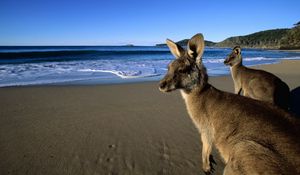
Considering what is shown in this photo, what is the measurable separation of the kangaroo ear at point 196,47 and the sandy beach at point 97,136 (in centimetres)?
176

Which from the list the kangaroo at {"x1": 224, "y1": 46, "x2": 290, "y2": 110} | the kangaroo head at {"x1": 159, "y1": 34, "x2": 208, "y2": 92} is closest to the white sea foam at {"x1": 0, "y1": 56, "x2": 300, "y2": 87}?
the kangaroo at {"x1": 224, "y1": 46, "x2": 290, "y2": 110}

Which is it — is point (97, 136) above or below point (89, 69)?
above

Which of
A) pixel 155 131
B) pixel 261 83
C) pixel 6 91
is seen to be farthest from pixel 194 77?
pixel 6 91

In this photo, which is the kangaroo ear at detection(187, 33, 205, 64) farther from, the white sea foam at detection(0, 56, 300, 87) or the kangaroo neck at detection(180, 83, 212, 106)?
the white sea foam at detection(0, 56, 300, 87)

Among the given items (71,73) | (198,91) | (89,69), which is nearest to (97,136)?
(198,91)

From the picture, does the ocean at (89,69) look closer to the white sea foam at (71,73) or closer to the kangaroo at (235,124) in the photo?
the white sea foam at (71,73)

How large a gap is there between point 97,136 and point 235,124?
296 cm

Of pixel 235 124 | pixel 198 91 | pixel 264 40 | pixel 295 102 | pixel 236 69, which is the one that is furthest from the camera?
pixel 264 40

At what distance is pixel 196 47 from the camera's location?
3875mm

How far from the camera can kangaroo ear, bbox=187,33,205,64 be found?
3711 mm

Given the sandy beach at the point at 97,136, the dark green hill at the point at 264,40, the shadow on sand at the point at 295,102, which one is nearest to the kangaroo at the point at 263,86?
the shadow on sand at the point at 295,102

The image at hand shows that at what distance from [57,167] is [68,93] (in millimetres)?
5316

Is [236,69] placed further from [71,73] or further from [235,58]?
[71,73]

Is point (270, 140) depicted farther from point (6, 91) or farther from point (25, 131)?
point (6, 91)
